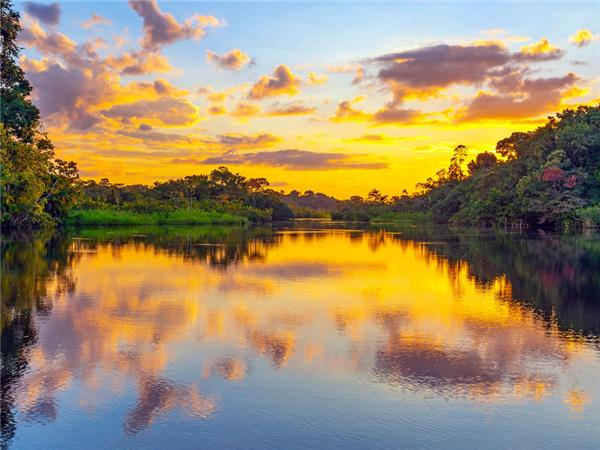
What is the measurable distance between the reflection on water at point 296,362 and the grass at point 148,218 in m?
42.0

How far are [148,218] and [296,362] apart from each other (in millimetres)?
58478

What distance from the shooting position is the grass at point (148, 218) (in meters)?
57.4

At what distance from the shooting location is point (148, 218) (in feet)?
212

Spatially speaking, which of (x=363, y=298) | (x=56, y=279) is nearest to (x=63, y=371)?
(x=363, y=298)

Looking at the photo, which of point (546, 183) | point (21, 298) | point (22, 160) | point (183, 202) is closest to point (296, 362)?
point (21, 298)

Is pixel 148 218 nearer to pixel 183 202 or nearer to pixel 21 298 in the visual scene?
pixel 183 202

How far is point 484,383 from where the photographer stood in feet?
24.0

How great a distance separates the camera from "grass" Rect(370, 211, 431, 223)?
299 feet

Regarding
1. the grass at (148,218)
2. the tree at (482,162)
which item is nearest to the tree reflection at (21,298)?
the grass at (148,218)

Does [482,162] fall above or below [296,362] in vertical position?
above

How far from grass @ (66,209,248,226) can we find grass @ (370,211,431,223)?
28841 millimetres

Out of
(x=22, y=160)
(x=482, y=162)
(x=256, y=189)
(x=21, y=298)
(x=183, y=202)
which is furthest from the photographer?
(x=256, y=189)

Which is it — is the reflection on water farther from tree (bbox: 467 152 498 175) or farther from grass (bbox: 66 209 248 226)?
tree (bbox: 467 152 498 175)

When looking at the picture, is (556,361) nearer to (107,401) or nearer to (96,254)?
(107,401)
